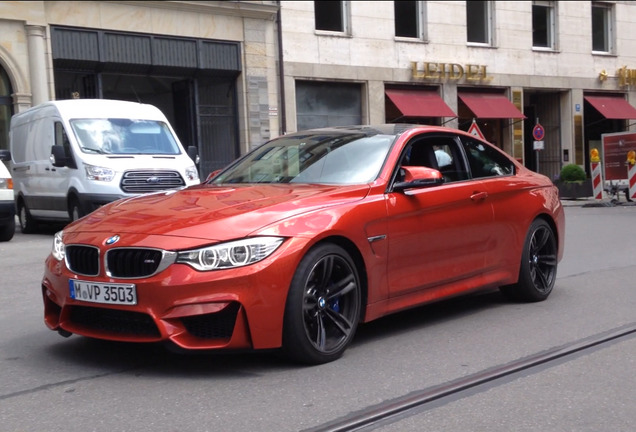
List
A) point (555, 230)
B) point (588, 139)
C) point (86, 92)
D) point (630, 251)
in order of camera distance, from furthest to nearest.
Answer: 1. point (588, 139)
2. point (86, 92)
3. point (630, 251)
4. point (555, 230)

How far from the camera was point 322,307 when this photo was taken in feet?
16.7

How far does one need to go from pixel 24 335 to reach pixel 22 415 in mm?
1983

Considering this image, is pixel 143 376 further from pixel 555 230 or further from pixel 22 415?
pixel 555 230

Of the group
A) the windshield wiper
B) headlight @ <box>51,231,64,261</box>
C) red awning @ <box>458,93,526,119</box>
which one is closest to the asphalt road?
headlight @ <box>51,231,64,261</box>

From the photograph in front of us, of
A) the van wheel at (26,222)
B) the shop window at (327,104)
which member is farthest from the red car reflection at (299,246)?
the shop window at (327,104)

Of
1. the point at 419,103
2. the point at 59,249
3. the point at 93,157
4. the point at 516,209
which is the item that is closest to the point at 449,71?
the point at 419,103

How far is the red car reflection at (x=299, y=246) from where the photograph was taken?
15.3ft

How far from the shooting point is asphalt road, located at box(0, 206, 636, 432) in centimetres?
411

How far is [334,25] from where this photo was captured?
26.4 metres

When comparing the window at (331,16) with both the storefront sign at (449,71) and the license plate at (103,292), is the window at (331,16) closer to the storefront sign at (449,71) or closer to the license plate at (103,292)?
the storefront sign at (449,71)

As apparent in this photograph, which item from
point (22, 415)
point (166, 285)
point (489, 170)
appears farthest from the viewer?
point (489, 170)

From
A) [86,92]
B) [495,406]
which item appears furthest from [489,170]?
[86,92]

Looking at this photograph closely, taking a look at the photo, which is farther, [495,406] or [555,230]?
[555,230]

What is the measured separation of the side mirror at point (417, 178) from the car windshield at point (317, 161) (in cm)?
19
